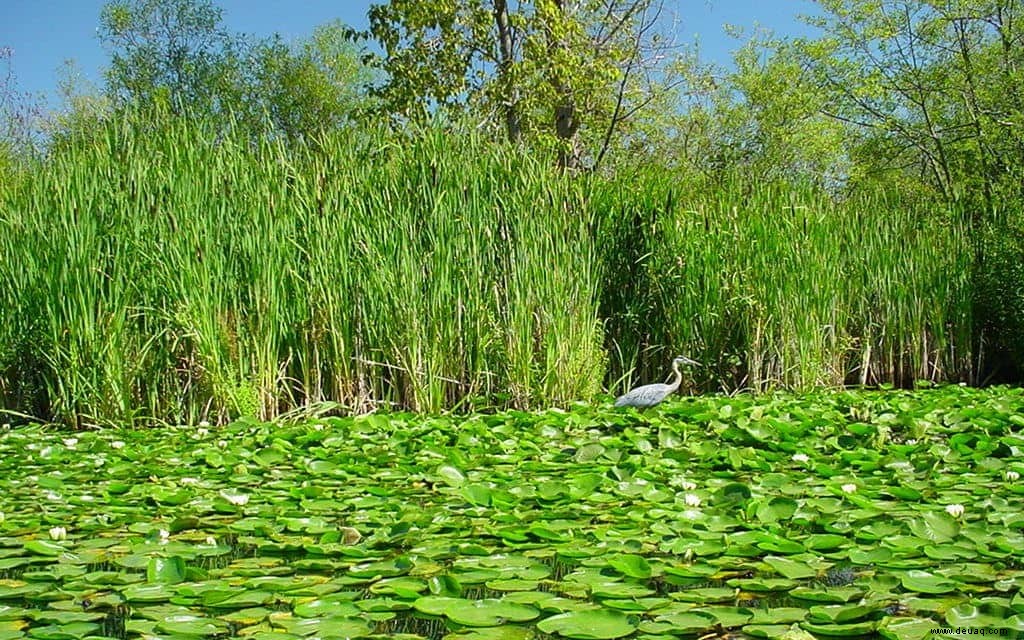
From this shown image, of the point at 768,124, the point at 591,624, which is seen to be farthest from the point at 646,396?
the point at 768,124

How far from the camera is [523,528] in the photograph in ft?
8.83

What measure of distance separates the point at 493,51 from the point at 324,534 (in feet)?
37.5

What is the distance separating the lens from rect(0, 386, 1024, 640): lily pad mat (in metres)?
1.96

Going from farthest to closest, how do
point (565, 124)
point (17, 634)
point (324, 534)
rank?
point (565, 124)
point (324, 534)
point (17, 634)

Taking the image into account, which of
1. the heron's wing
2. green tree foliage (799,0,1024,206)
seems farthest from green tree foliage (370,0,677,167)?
the heron's wing

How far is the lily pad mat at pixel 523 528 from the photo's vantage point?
6.45 feet

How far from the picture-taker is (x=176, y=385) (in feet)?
16.1

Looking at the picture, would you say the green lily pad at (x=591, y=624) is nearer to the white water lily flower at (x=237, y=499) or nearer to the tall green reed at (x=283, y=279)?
the white water lily flower at (x=237, y=499)

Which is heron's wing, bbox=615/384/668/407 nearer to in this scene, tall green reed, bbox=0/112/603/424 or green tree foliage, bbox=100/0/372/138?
tall green reed, bbox=0/112/603/424

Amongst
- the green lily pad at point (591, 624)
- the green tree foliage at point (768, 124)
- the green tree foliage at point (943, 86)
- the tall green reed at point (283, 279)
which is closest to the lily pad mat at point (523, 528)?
the green lily pad at point (591, 624)

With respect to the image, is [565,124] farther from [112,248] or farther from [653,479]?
[653,479]

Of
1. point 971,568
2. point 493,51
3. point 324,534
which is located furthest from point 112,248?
point 493,51

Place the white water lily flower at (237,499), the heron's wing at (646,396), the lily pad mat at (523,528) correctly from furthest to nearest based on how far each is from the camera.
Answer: the heron's wing at (646,396)
the white water lily flower at (237,499)
the lily pad mat at (523,528)

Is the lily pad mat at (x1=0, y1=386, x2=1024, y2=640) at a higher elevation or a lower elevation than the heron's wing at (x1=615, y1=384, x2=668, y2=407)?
lower
